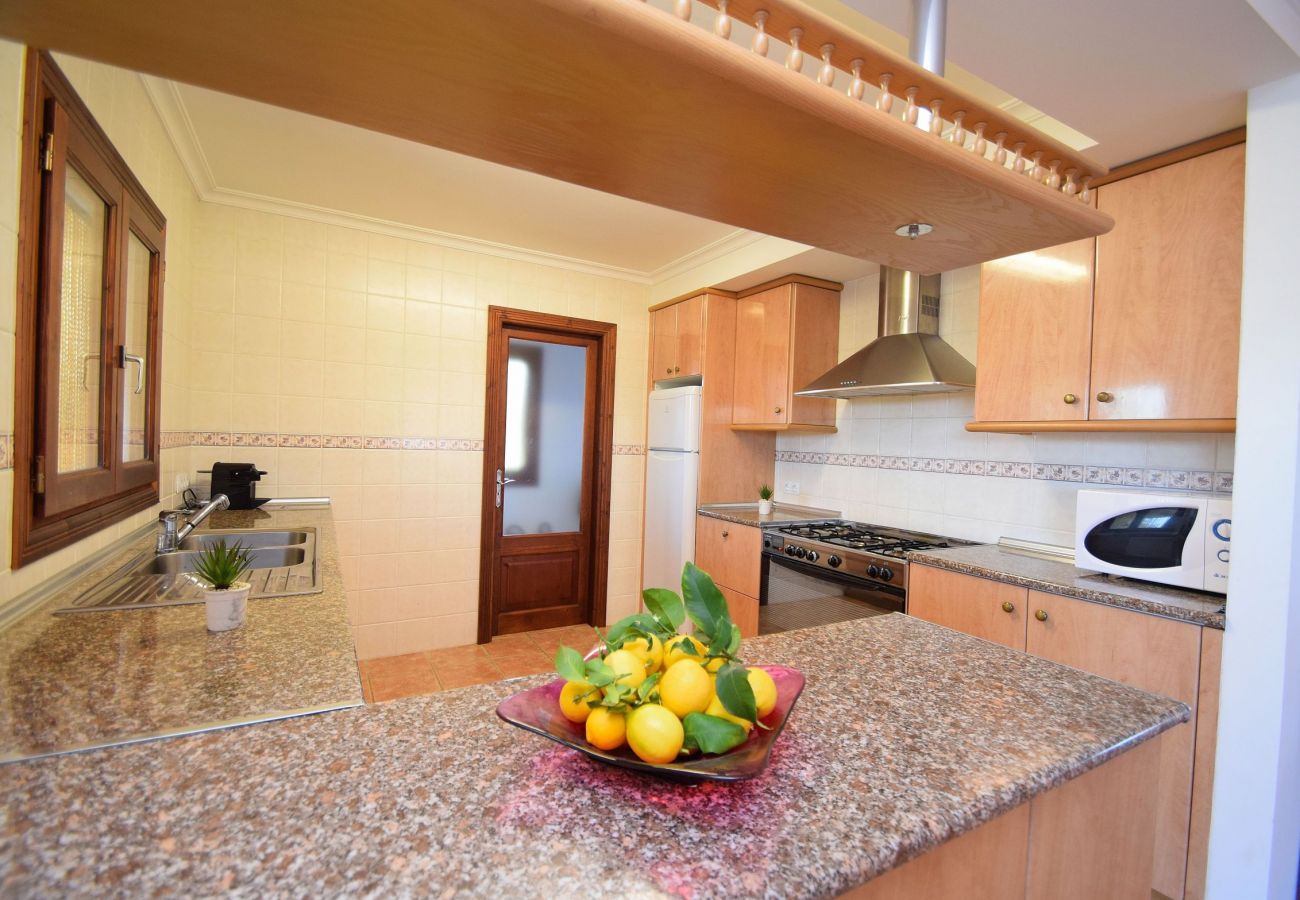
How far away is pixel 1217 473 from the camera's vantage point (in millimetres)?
1957

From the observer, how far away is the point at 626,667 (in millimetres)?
653

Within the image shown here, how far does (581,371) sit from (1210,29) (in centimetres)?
328

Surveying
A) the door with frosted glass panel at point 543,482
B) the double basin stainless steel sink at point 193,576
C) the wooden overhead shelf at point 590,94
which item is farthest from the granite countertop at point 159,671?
the door with frosted glass panel at point 543,482

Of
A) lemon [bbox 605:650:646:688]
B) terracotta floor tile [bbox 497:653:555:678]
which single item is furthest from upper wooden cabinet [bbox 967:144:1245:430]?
terracotta floor tile [bbox 497:653:555:678]

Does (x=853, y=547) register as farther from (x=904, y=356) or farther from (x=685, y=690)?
(x=685, y=690)

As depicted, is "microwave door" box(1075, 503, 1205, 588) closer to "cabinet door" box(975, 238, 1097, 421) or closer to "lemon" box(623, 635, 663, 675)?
"cabinet door" box(975, 238, 1097, 421)

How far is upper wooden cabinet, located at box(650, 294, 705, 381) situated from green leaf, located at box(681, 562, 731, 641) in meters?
3.04

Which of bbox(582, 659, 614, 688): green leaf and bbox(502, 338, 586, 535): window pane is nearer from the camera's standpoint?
bbox(582, 659, 614, 688): green leaf

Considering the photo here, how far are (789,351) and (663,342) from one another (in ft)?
3.39

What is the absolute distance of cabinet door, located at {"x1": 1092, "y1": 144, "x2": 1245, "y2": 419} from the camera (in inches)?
66.6

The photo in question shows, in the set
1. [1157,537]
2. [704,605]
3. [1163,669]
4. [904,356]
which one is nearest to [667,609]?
[704,605]

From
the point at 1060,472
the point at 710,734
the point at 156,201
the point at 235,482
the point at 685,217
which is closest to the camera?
the point at 710,734

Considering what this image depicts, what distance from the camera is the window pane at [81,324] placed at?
151cm

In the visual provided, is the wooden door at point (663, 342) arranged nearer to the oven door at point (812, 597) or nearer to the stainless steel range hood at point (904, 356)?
the stainless steel range hood at point (904, 356)
